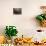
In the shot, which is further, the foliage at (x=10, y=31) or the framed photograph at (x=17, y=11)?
the framed photograph at (x=17, y=11)

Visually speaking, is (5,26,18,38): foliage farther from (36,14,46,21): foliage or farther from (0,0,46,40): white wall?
(36,14,46,21): foliage

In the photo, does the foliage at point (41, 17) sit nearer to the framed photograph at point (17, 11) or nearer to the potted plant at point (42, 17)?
the potted plant at point (42, 17)

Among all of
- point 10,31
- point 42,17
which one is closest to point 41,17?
point 42,17

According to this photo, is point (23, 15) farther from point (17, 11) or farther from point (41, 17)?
point (41, 17)

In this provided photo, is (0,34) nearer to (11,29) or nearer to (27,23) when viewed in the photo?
(11,29)

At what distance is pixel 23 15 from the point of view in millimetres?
2756

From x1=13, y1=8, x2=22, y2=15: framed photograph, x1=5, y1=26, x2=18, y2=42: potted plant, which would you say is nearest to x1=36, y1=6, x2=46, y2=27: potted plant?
x1=13, y1=8, x2=22, y2=15: framed photograph

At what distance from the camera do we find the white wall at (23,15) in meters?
2.73

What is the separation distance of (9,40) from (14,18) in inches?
15.0

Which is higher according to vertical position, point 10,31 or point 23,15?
point 23,15

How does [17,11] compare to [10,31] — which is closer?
[10,31]

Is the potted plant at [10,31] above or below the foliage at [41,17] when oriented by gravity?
below

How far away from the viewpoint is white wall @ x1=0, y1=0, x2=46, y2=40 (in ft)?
8.97

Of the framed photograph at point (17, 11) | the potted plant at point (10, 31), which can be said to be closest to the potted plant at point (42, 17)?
the framed photograph at point (17, 11)
